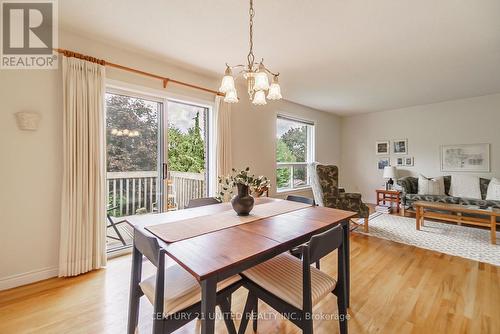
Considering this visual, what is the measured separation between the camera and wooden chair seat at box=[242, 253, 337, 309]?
119 centimetres

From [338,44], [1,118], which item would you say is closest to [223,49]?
[338,44]

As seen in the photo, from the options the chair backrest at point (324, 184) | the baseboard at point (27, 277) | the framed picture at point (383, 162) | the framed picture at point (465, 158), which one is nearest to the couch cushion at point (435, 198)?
the framed picture at point (465, 158)

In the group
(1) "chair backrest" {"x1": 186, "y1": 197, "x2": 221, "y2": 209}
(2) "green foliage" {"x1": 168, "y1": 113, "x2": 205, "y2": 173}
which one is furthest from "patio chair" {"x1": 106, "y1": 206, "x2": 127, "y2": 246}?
(1) "chair backrest" {"x1": 186, "y1": 197, "x2": 221, "y2": 209}

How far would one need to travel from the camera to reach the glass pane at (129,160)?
106 inches

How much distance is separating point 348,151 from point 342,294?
570 cm

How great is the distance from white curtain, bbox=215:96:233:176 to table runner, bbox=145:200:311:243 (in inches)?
58.6

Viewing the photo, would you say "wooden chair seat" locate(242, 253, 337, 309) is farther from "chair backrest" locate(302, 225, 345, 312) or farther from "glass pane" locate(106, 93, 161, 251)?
"glass pane" locate(106, 93, 161, 251)

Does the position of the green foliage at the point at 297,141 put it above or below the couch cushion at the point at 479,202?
above

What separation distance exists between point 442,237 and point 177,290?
3905mm

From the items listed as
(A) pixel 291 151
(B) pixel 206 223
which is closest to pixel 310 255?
(B) pixel 206 223

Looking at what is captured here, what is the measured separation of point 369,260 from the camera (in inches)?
103

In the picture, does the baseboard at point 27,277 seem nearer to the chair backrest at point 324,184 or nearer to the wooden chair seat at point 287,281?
the wooden chair seat at point 287,281

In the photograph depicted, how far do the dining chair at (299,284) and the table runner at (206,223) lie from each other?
0.36 m

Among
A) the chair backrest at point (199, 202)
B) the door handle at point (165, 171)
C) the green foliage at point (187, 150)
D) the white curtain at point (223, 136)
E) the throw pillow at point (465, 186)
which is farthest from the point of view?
the throw pillow at point (465, 186)
